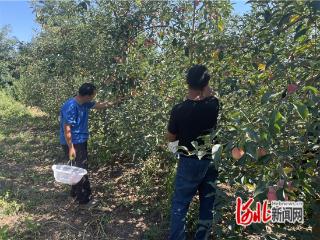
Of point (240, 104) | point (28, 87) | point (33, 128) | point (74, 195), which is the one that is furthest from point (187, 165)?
point (28, 87)

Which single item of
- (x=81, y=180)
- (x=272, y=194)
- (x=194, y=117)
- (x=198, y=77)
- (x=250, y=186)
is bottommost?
(x=81, y=180)

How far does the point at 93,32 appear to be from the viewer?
456 centimetres

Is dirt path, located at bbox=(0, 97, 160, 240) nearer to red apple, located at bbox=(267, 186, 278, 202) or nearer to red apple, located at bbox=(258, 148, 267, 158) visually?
red apple, located at bbox=(258, 148, 267, 158)

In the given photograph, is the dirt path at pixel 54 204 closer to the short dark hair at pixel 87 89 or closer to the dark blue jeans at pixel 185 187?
the dark blue jeans at pixel 185 187

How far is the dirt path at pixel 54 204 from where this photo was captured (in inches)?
135

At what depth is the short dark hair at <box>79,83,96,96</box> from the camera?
3.76 metres

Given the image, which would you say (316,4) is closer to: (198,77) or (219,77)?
(198,77)

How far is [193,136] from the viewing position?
112 inches

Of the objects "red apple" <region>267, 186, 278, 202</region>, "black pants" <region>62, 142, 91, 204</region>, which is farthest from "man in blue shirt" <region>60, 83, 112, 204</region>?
"red apple" <region>267, 186, 278, 202</region>

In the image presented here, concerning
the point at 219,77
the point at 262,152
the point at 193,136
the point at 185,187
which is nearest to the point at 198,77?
the point at 193,136

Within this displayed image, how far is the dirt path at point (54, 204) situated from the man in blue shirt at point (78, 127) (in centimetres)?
21

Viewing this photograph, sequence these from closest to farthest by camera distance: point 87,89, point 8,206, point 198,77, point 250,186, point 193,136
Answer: point 250,186, point 198,77, point 193,136, point 87,89, point 8,206

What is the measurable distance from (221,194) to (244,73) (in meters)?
1.15

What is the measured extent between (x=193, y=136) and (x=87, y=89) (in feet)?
4.75
